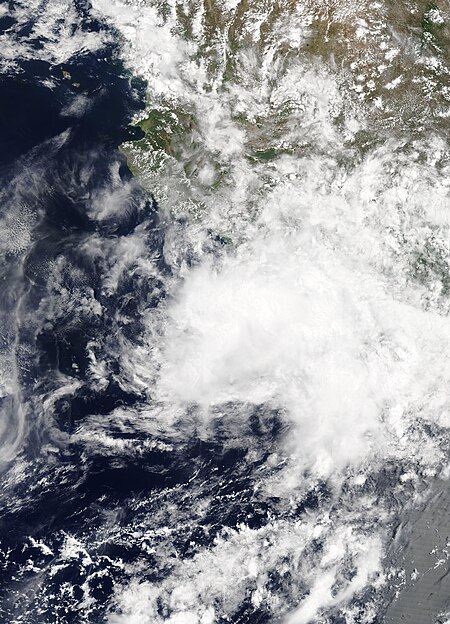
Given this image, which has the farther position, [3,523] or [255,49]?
[255,49]

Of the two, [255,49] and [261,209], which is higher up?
[255,49]

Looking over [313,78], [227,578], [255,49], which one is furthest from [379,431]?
[255,49]

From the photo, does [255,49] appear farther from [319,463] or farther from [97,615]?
[97,615]

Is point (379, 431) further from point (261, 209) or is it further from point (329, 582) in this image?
point (261, 209)

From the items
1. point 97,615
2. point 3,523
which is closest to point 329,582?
point 97,615

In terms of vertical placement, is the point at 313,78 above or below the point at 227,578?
above

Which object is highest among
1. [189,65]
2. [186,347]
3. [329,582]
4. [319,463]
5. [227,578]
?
[189,65]

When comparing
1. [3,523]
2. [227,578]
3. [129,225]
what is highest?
[129,225]

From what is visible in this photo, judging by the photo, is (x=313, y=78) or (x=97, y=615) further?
(x=313, y=78)
